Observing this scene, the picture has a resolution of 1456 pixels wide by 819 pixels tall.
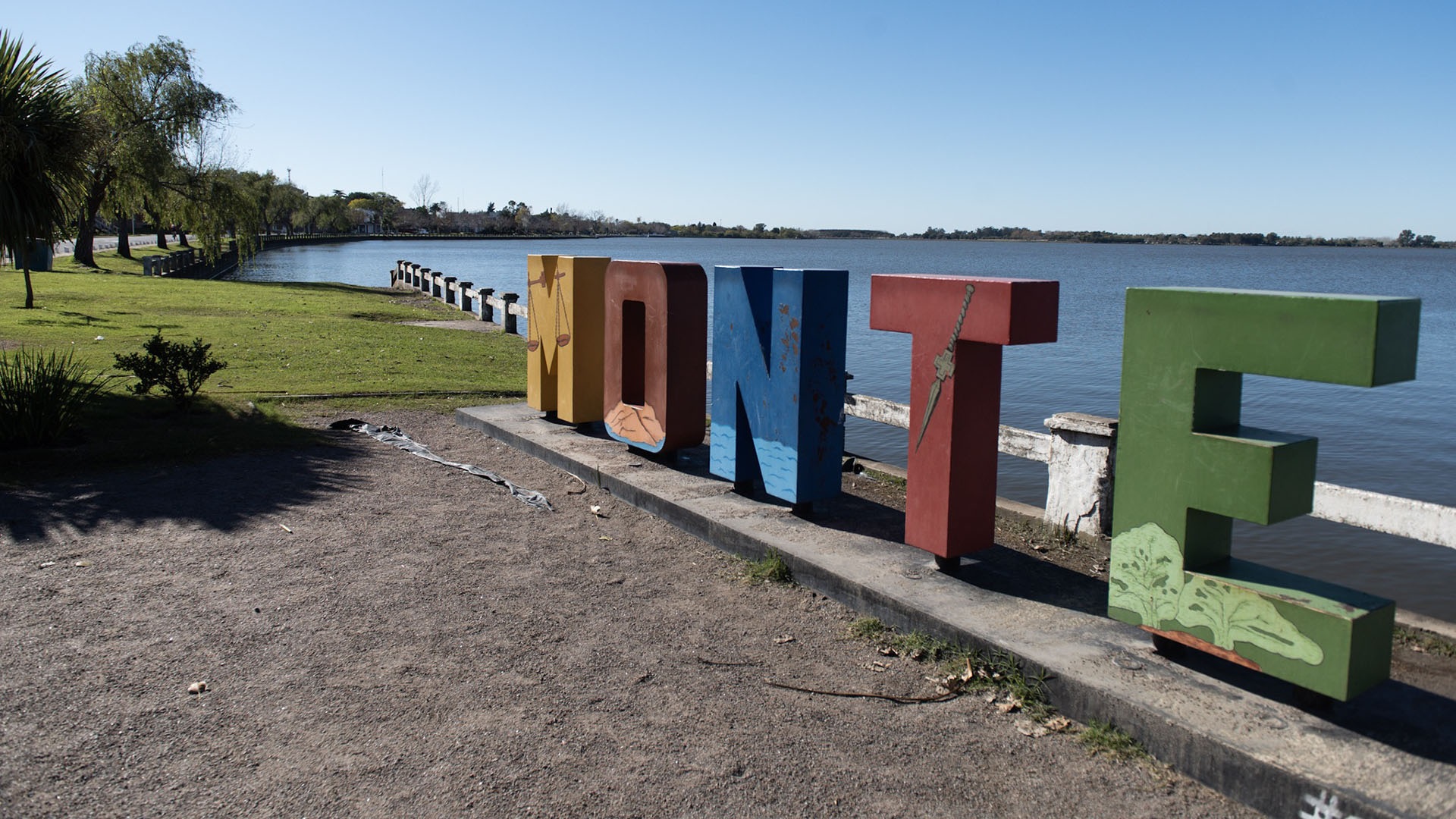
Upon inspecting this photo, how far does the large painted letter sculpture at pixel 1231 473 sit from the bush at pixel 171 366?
8.98m

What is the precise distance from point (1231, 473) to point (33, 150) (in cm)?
1133

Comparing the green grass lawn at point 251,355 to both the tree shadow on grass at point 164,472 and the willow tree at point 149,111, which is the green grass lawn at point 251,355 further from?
the willow tree at point 149,111

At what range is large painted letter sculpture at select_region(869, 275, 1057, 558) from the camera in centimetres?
568

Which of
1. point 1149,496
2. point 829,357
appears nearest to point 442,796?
point 1149,496

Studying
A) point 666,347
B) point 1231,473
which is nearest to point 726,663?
point 1231,473

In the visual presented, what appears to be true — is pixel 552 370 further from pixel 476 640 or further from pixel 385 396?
pixel 476 640

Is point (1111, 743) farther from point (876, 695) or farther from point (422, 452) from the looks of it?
point (422, 452)

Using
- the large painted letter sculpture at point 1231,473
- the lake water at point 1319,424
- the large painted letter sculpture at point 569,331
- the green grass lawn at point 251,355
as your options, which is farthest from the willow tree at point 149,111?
the large painted letter sculpture at point 1231,473

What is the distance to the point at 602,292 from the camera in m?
9.88

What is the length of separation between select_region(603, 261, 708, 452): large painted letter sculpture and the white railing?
1643mm

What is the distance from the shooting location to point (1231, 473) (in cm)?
444

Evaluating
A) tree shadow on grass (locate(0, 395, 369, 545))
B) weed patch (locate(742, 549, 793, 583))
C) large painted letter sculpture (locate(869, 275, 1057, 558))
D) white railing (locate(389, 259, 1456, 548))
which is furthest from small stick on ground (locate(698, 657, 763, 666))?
tree shadow on grass (locate(0, 395, 369, 545))

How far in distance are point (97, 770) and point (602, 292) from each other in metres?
6.42

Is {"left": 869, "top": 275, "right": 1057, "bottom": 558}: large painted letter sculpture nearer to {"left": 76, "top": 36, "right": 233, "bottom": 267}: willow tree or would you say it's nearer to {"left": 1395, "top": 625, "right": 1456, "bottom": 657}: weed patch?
{"left": 1395, "top": 625, "right": 1456, "bottom": 657}: weed patch
